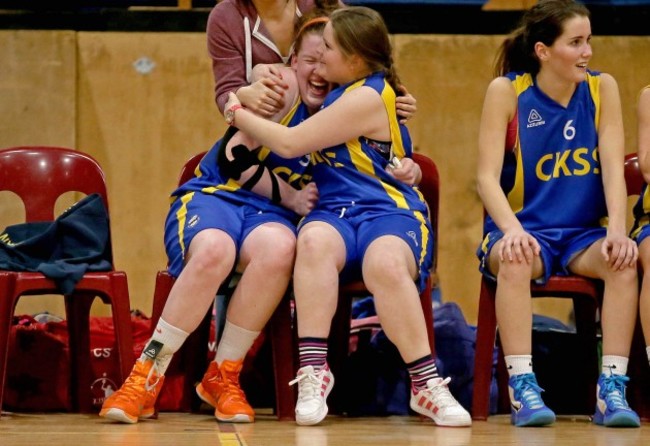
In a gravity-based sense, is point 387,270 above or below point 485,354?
above

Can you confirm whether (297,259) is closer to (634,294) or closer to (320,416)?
(320,416)

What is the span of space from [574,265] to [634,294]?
8.2 inches

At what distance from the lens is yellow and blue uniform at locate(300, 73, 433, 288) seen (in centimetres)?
346

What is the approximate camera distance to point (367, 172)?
3.53 meters

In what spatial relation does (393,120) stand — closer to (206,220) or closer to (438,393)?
(206,220)

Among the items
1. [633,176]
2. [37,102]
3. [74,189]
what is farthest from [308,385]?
[37,102]

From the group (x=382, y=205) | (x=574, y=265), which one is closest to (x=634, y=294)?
(x=574, y=265)

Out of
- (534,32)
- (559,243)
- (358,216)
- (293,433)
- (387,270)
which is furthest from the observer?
(534,32)

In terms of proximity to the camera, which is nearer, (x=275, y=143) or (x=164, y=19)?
(x=275, y=143)

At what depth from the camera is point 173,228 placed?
11.7 ft

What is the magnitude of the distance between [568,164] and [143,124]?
7.87 feet

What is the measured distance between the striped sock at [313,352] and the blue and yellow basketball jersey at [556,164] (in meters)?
0.72

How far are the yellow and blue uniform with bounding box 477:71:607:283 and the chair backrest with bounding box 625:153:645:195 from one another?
37 cm

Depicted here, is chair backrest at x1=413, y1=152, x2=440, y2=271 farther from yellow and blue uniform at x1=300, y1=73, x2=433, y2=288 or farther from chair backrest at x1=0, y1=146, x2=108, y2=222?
chair backrest at x1=0, y1=146, x2=108, y2=222
